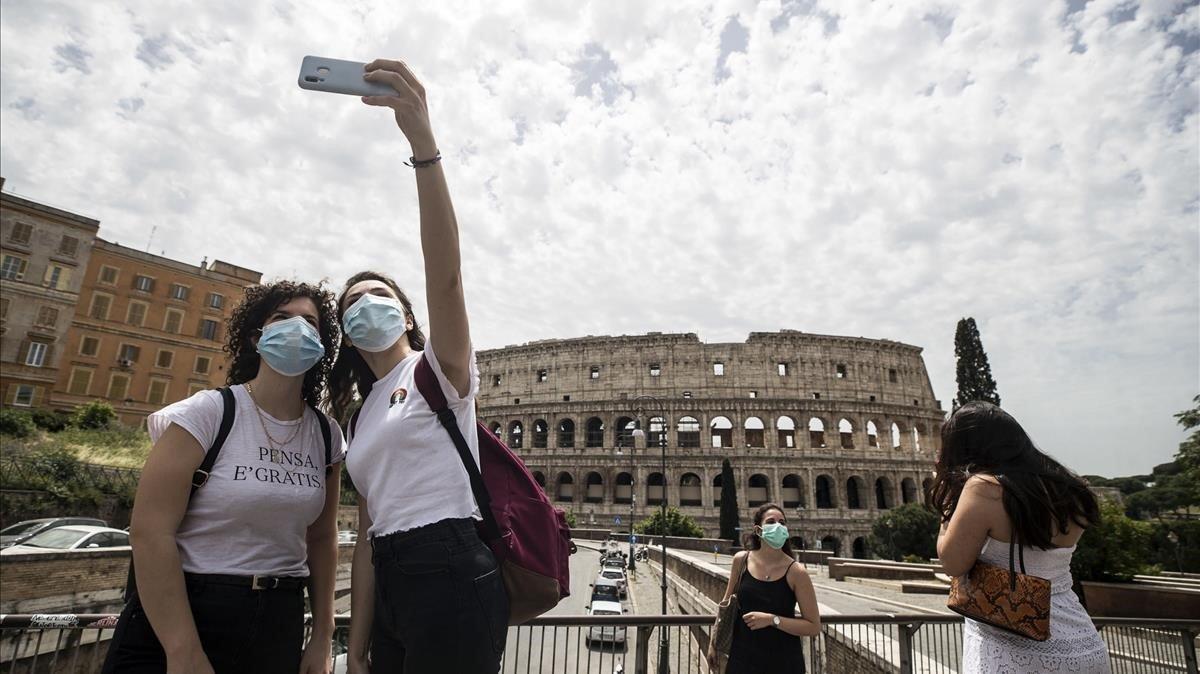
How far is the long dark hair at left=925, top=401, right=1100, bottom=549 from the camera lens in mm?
2277

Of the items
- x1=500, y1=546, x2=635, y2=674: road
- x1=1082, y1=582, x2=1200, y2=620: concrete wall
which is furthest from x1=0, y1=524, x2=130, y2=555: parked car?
x1=1082, y1=582, x2=1200, y2=620: concrete wall

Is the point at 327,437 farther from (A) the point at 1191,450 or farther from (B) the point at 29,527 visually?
(A) the point at 1191,450

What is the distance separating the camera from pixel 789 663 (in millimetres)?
3812

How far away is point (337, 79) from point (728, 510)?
39.4 meters

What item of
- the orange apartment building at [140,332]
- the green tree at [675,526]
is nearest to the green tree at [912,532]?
the green tree at [675,526]

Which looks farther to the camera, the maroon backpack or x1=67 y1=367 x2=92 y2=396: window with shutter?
x1=67 y1=367 x2=92 y2=396: window with shutter

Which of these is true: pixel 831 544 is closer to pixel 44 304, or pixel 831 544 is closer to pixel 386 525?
pixel 386 525

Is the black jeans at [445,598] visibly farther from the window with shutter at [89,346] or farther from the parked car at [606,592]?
the window with shutter at [89,346]

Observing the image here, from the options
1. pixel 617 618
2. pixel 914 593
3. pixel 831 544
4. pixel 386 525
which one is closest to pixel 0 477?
pixel 617 618

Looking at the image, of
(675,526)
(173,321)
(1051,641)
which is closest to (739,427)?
(675,526)

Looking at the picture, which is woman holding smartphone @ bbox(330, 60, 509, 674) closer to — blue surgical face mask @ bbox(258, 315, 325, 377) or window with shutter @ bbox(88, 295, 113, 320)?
blue surgical face mask @ bbox(258, 315, 325, 377)

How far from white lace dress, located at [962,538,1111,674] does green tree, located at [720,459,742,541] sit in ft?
119

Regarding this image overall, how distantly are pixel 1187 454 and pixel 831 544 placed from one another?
70.4 feet

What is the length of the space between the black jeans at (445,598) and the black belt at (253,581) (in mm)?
428
